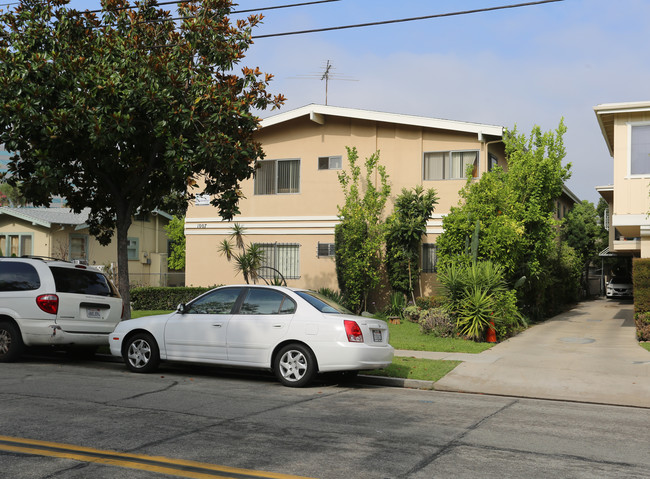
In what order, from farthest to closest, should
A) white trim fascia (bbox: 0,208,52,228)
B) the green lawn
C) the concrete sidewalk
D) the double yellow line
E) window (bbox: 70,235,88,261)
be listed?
window (bbox: 70,235,88,261) → white trim fascia (bbox: 0,208,52,228) → the green lawn → the concrete sidewalk → the double yellow line

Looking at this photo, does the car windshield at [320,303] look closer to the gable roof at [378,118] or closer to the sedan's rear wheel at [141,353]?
the sedan's rear wheel at [141,353]

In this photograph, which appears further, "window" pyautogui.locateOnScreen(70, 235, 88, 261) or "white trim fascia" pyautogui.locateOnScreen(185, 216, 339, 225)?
"window" pyautogui.locateOnScreen(70, 235, 88, 261)

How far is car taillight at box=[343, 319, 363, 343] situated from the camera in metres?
10.1

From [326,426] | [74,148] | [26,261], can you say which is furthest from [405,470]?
[74,148]

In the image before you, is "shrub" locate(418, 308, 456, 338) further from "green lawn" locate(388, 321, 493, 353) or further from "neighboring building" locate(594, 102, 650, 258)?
"neighboring building" locate(594, 102, 650, 258)

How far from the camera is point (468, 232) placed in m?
18.9

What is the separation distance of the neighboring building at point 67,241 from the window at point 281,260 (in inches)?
299

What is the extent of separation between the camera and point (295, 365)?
1028 centimetres

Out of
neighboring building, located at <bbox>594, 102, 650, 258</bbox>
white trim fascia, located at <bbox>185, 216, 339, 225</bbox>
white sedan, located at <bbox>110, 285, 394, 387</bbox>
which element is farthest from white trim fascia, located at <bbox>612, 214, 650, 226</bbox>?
white sedan, located at <bbox>110, 285, 394, 387</bbox>

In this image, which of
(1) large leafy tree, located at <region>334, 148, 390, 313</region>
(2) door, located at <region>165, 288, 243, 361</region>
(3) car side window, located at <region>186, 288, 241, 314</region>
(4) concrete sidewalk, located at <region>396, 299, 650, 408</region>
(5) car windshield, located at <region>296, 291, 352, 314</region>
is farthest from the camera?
(1) large leafy tree, located at <region>334, 148, 390, 313</region>

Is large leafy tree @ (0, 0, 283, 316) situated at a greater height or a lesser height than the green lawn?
greater

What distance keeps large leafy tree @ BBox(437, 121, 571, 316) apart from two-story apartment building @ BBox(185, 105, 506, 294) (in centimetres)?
128

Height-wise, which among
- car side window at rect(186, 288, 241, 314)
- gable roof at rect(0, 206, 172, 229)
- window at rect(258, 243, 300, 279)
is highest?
gable roof at rect(0, 206, 172, 229)

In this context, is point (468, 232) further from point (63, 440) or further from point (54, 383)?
point (63, 440)
